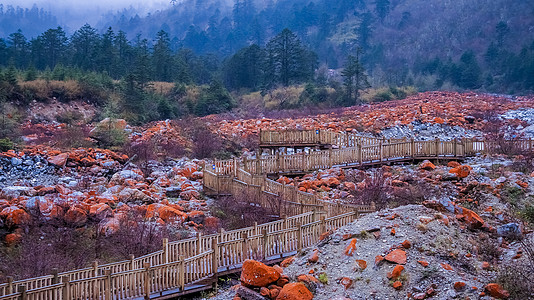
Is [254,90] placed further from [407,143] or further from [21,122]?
[407,143]

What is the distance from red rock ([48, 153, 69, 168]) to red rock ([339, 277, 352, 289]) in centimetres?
1864

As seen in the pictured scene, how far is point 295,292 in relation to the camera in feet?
28.7

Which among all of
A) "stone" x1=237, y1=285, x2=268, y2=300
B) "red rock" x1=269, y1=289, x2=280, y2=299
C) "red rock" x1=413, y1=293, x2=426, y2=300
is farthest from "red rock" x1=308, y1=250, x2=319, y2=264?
"red rock" x1=413, y1=293, x2=426, y2=300

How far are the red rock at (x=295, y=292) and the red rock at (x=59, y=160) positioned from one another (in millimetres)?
18474

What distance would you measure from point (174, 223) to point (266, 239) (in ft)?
16.1

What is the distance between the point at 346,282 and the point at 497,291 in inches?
105

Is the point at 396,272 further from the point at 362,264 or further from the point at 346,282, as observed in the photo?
the point at 346,282

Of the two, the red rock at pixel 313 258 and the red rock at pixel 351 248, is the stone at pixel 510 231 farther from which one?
the red rock at pixel 313 258

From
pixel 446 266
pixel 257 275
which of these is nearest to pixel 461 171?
pixel 446 266

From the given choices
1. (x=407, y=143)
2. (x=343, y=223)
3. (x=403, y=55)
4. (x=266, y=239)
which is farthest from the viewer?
(x=403, y=55)

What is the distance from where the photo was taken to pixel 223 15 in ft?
476

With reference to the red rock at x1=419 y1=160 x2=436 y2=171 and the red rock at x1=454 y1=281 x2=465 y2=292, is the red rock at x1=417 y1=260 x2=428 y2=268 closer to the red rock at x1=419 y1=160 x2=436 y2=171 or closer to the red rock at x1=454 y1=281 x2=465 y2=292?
the red rock at x1=454 y1=281 x2=465 y2=292

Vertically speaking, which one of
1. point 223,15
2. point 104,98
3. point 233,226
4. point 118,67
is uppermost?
point 223,15

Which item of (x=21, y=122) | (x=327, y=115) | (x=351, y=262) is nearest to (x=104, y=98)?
(x=21, y=122)
